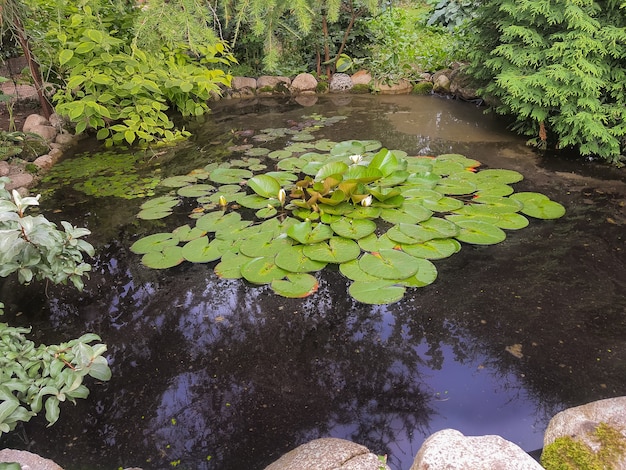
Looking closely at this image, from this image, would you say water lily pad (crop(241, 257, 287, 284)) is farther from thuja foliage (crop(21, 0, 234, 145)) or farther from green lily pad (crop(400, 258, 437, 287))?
thuja foliage (crop(21, 0, 234, 145))

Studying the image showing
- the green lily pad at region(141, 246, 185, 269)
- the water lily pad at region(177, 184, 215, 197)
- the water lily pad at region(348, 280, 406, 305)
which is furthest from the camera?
the water lily pad at region(177, 184, 215, 197)

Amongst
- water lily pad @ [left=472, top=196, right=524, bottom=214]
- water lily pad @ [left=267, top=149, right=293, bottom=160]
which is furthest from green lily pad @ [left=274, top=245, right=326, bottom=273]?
water lily pad @ [left=267, top=149, right=293, bottom=160]

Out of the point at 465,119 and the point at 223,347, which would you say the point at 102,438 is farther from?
the point at 465,119

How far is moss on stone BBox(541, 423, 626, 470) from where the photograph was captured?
125 cm

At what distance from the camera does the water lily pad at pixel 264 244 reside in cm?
262

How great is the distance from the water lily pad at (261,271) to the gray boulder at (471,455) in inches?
52.0

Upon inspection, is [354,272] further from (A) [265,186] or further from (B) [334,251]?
(A) [265,186]

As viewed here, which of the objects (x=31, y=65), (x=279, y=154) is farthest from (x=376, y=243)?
(x=31, y=65)

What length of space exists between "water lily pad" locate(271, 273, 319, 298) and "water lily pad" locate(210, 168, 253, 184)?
1.47 meters

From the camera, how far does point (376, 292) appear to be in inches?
90.7

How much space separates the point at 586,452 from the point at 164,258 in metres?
2.25

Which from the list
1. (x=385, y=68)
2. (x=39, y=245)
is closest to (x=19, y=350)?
(x=39, y=245)

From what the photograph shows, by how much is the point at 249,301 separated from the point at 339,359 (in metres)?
0.63

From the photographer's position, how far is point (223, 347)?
209cm
